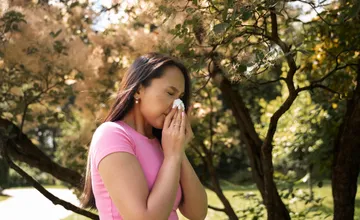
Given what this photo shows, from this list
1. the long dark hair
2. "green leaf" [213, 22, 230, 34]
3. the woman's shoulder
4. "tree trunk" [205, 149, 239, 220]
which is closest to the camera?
the woman's shoulder

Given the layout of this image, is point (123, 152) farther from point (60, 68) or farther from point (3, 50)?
point (60, 68)

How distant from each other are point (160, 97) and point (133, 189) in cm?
31

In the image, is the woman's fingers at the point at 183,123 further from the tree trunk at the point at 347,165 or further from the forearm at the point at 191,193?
the tree trunk at the point at 347,165

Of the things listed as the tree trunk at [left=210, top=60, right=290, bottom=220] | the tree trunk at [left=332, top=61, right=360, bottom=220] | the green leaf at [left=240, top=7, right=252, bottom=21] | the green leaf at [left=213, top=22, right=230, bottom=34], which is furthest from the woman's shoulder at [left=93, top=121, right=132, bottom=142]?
the tree trunk at [left=210, top=60, right=290, bottom=220]

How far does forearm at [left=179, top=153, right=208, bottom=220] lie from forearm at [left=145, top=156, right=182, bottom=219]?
0.14m

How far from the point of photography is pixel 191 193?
170 centimetres

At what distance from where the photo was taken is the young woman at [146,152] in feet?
4.76

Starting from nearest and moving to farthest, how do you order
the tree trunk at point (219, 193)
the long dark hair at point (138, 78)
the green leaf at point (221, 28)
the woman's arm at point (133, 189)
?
the woman's arm at point (133, 189) → the long dark hair at point (138, 78) → the green leaf at point (221, 28) → the tree trunk at point (219, 193)

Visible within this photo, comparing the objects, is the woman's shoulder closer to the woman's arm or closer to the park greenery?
the woman's arm

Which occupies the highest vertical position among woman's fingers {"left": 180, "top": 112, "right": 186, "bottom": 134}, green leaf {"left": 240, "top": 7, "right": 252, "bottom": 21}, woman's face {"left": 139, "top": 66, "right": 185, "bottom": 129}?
green leaf {"left": 240, "top": 7, "right": 252, "bottom": 21}

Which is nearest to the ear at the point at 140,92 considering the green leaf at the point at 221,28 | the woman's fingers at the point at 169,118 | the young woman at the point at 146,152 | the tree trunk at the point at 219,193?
the young woman at the point at 146,152

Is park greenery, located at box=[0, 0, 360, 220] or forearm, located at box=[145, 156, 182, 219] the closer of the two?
forearm, located at box=[145, 156, 182, 219]

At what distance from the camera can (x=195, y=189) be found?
66.9 inches

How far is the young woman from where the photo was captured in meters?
1.45
